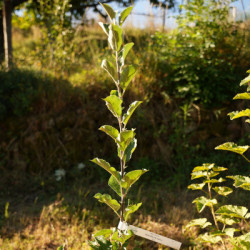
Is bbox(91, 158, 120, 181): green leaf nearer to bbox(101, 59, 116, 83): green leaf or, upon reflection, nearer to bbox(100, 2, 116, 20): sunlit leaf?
bbox(101, 59, 116, 83): green leaf

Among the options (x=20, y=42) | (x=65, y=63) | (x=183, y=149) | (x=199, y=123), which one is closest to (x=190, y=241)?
(x=183, y=149)

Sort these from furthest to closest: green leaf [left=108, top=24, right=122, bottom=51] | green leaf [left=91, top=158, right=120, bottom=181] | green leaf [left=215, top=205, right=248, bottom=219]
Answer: green leaf [left=215, top=205, right=248, bottom=219] < green leaf [left=91, top=158, right=120, bottom=181] < green leaf [left=108, top=24, right=122, bottom=51]

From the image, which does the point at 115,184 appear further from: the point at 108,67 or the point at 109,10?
the point at 109,10

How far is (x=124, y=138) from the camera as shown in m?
1.33

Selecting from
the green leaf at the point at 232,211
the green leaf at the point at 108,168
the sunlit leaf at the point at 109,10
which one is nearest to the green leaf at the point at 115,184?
the green leaf at the point at 108,168

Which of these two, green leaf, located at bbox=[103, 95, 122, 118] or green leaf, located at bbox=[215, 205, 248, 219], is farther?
green leaf, located at bbox=[215, 205, 248, 219]

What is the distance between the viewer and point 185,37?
159 inches

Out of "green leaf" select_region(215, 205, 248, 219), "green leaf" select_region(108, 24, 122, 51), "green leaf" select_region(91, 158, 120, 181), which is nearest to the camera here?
"green leaf" select_region(108, 24, 122, 51)

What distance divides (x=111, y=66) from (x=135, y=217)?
1.86 m

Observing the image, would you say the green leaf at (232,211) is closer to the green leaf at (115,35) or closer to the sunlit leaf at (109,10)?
the green leaf at (115,35)

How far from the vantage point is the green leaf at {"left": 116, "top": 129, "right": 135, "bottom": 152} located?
1.31 meters

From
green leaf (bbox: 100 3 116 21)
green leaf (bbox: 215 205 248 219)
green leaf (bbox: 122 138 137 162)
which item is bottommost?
green leaf (bbox: 215 205 248 219)

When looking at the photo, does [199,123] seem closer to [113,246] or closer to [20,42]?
[113,246]

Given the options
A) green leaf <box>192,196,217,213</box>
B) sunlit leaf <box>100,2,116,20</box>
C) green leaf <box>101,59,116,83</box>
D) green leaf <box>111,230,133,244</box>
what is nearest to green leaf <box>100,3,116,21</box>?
sunlit leaf <box>100,2,116,20</box>
